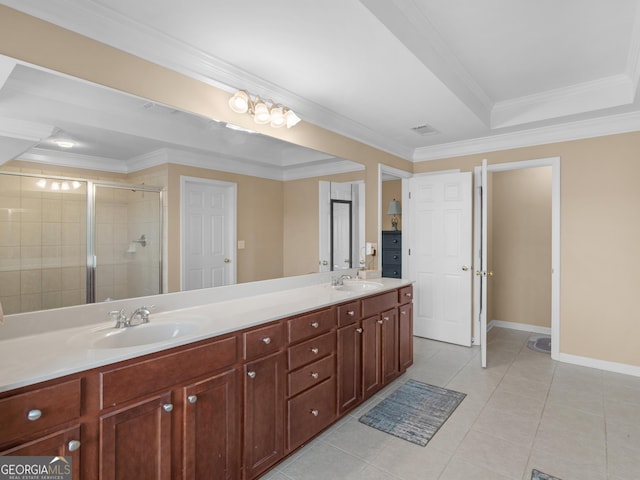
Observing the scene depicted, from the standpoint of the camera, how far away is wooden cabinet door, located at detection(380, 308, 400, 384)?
9.25ft

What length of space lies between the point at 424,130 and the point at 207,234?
2.59 metres

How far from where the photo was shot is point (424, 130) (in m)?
3.60

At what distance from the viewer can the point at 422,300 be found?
4.30 meters

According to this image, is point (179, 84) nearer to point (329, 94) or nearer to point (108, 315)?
point (329, 94)

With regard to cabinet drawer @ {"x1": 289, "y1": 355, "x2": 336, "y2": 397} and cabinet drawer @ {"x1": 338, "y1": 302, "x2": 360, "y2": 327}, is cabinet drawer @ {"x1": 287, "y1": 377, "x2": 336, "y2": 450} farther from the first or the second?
cabinet drawer @ {"x1": 338, "y1": 302, "x2": 360, "y2": 327}

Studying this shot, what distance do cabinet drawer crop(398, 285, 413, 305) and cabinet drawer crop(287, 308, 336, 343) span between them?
3.32 feet

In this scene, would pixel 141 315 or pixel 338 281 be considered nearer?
pixel 141 315

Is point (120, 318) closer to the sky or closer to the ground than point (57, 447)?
closer to the sky

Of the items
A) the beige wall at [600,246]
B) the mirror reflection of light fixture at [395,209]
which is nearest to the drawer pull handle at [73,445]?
the mirror reflection of light fixture at [395,209]

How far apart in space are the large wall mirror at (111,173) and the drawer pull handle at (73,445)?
695mm

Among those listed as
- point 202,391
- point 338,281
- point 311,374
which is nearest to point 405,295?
point 338,281

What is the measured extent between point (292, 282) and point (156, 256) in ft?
3.73

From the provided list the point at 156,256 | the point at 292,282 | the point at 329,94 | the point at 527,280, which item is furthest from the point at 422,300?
the point at 156,256

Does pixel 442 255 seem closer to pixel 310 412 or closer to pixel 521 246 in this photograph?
pixel 521 246
